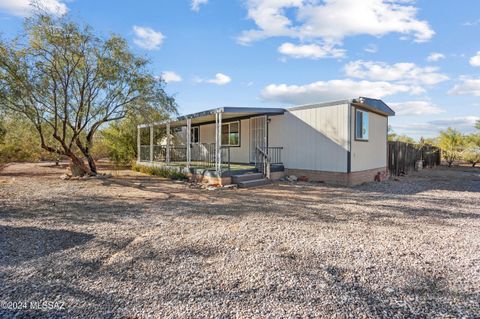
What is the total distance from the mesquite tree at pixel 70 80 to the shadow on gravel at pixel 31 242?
6056 mm

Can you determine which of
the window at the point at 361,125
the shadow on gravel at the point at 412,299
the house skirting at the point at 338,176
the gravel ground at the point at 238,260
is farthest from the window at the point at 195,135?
the shadow on gravel at the point at 412,299

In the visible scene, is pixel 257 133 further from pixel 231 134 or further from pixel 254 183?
pixel 254 183

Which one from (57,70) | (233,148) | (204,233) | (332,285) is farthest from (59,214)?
(233,148)

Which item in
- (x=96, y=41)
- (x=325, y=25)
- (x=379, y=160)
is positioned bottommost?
(x=379, y=160)

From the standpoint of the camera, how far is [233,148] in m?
12.8

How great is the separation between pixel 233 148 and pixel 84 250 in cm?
972

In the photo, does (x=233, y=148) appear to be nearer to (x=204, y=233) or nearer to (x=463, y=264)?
(x=204, y=233)

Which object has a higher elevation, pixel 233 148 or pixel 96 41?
pixel 96 41

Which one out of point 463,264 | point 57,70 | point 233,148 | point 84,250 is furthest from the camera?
point 233,148

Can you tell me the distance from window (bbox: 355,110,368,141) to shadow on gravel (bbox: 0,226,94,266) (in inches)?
328

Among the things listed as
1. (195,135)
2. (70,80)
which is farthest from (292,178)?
(70,80)

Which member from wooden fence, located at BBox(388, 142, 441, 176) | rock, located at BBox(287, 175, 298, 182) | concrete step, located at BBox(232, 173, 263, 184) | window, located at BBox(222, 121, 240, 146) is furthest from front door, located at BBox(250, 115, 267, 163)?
wooden fence, located at BBox(388, 142, 441, 176)

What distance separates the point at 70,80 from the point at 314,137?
8493mm

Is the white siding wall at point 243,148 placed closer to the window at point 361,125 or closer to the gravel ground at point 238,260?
the window at point 361,125
